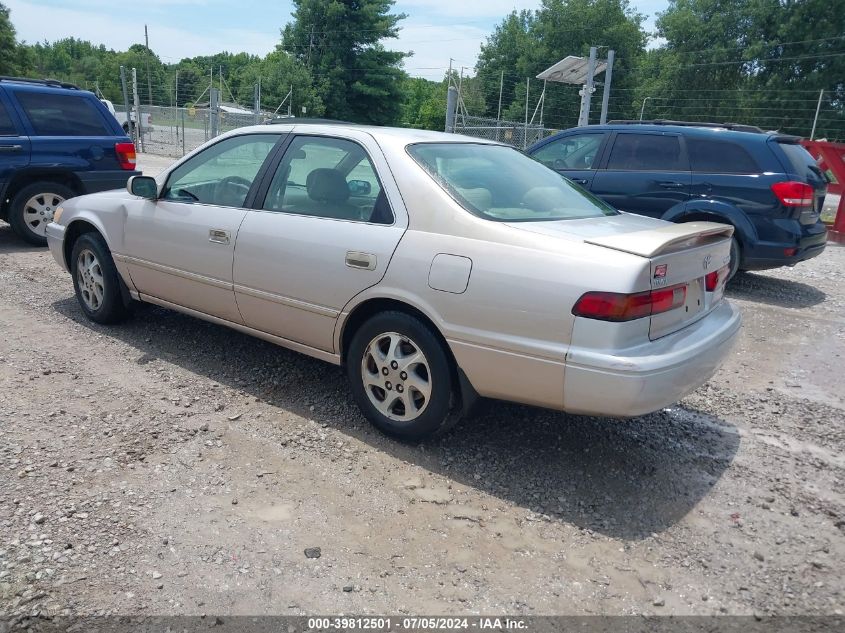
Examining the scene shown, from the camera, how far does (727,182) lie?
739 centimetres

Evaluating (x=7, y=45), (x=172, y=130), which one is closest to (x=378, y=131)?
(x=172, y=130)

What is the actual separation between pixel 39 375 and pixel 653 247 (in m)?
3.77

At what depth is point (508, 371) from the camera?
3188mm

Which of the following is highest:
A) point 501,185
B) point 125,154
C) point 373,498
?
point 501,185

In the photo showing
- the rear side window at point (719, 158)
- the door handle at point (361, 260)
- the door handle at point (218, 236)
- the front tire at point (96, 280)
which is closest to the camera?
the door handle at point (361, 260)

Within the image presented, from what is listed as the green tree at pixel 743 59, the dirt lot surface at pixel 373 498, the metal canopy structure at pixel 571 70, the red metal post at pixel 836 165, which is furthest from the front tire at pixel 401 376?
the green tree at pixel 743 59

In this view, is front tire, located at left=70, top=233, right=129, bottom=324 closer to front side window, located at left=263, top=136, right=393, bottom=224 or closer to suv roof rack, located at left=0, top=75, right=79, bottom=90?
front side window, located at left=263, top=136, right=393, bottom=224

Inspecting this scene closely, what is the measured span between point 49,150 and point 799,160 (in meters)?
8.42

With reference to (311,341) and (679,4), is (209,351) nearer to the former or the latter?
(311,341)

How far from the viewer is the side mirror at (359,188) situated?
12.5ft

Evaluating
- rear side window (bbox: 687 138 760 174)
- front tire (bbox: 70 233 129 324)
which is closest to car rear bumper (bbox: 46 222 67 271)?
front tire (bbox: 70 233 129 324)

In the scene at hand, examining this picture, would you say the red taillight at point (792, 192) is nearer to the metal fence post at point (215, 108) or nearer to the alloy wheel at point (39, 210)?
the alloy wheel at point (39, 210)

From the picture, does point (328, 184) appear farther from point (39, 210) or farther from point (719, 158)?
point (39, 210)

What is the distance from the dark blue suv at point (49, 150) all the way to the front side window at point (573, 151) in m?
5.26
